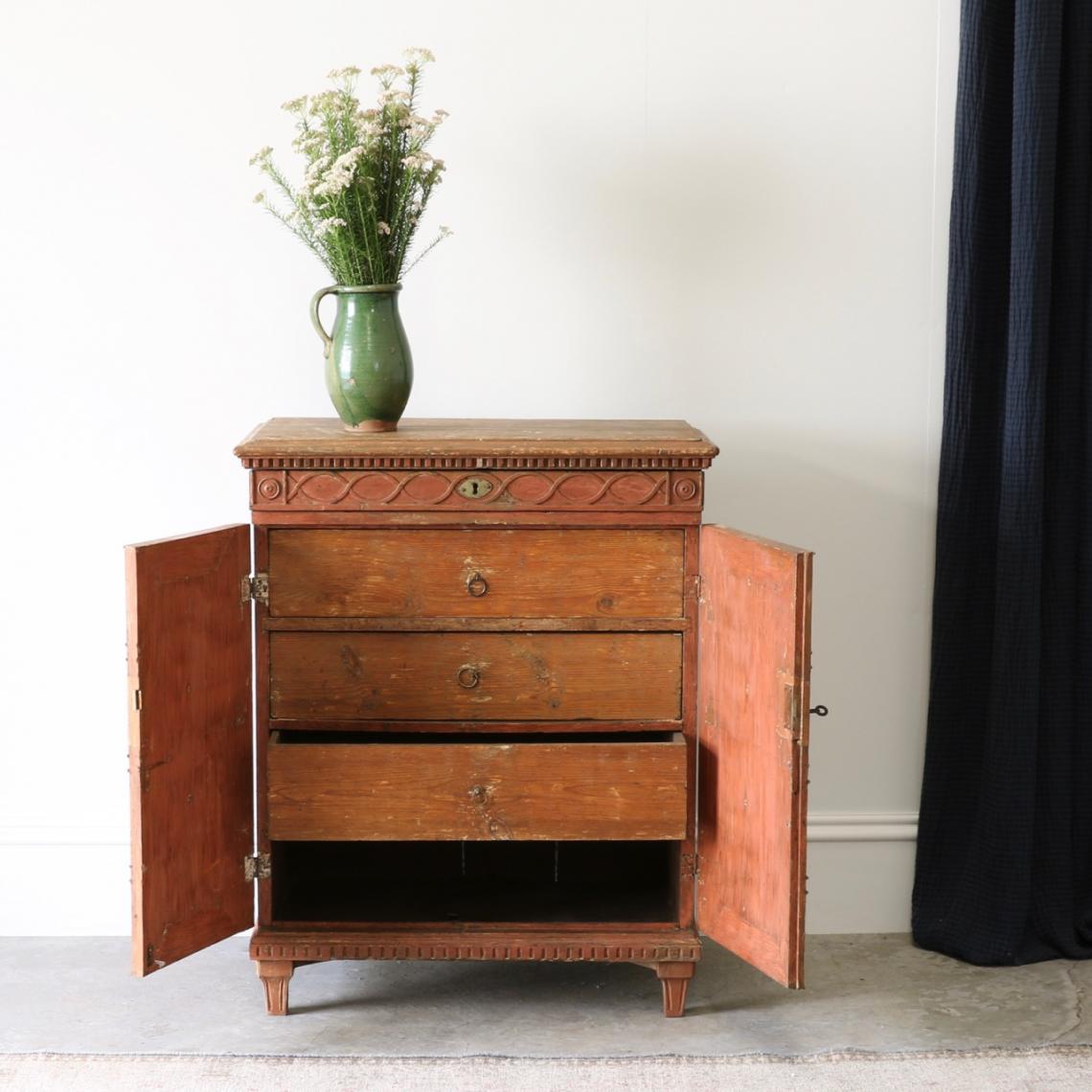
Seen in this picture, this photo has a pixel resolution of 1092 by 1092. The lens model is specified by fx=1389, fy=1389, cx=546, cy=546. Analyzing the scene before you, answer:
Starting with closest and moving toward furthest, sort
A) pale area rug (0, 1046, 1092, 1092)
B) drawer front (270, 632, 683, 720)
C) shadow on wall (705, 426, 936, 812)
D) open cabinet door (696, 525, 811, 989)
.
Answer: open cabinet door (696, 525, 811, 989), pale area rug (0, 1046, 1092, 1092), drawer front (270, 632, 683, 720), shadow on wall (705, 426, 936, 812)

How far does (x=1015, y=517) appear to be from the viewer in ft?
8.71

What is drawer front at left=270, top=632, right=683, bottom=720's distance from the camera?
7.66 feet

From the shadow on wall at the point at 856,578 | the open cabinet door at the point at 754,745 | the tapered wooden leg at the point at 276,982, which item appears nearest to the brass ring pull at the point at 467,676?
the open cabinet door at the point at 754,745

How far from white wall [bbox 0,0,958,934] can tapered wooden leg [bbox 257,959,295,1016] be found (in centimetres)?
53

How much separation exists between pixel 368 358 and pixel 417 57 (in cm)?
68

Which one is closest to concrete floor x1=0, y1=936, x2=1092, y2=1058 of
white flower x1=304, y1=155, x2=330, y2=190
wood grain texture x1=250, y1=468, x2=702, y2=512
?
wood grain texture x1=250, y1=468, x2=702, y2=512

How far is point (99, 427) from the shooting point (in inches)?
108

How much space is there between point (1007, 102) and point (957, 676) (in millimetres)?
1107

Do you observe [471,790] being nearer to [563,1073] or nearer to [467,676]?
[467,676]

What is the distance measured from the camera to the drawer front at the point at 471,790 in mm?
2311

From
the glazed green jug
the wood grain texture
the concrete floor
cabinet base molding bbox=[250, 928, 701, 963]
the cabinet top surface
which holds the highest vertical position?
the glazed green jug

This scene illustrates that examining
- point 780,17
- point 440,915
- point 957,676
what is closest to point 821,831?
point 957,676

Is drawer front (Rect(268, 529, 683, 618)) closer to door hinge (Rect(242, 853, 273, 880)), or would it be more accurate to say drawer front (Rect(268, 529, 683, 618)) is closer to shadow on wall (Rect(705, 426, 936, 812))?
door hinge (Rect(242, 853, 273, 880))

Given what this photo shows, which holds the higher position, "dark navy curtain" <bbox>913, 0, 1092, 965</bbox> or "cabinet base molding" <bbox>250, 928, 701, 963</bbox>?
"dark navy curtain" <bbox>913, 0, 1092, 965</bbox>
